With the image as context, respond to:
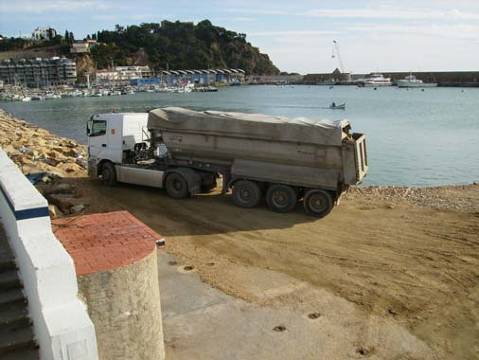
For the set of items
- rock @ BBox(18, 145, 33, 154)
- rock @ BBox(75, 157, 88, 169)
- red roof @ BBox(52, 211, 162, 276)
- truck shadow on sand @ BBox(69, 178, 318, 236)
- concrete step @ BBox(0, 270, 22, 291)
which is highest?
red roof @ BBox(52, 211, 162, 276)

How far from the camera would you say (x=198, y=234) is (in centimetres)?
1274

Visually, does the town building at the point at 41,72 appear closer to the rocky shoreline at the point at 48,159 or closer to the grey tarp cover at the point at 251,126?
the rocky shoreline at the point at 48,159

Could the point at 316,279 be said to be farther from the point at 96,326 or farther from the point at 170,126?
the point at 170,126

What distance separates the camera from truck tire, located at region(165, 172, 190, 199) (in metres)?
15.9

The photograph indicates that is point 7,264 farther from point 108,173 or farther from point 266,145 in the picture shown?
point 108,173

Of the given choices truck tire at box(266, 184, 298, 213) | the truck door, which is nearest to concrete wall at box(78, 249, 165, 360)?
truck tire at box(266, 184, 298, 213)

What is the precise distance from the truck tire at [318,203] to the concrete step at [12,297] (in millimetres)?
9390

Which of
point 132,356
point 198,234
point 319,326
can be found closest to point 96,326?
point 132,356

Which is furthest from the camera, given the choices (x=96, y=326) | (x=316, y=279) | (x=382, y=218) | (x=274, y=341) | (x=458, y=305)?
(x=382, y=218)

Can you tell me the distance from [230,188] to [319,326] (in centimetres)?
799

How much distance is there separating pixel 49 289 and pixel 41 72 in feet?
679

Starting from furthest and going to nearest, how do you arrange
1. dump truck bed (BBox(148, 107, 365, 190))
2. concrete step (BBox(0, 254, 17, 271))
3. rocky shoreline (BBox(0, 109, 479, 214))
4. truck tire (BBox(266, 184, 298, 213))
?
rocky shoreline (BBox(0, 109, 479, 214)), truck tire (BBox(266, 184, 298, 213)), dump truck bed (BBox(148, 107, 365, 190)), concrete step (BBox(0, 254, 17, 271))

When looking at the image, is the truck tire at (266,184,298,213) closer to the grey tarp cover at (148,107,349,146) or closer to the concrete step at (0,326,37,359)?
the grey tarp cover at (148,107,349,146)

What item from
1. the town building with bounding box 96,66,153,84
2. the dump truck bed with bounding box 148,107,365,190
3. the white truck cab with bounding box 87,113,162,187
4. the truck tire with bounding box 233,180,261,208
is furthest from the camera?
the town building with bounding box 96,66,153,84
